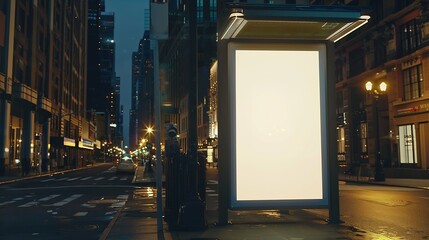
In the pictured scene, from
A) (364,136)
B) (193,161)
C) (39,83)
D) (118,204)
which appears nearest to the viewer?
(193,161)

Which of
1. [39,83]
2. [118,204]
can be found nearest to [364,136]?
[118,204]

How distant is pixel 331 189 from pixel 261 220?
1971 mm

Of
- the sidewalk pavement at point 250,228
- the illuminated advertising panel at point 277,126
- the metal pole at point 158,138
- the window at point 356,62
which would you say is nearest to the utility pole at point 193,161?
the sidewalk pavement at point 250,228

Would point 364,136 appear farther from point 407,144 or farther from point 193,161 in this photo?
point 193,161

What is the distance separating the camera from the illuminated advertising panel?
1056 cm

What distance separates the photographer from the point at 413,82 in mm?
35719

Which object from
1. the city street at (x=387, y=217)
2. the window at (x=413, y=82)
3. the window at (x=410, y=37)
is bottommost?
the city street at (x=387, y=217)

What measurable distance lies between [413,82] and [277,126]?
28.9m

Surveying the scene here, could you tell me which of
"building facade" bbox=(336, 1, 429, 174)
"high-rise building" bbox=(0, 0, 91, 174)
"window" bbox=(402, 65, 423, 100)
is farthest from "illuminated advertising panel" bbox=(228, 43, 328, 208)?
"high-rise building" bbox=(0, 0, 91, 174)

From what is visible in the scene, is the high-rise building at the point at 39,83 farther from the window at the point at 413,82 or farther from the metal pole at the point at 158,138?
the metal pole at the point at 158,138

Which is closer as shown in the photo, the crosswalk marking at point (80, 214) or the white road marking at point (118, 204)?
the crosswalk marking at point (80, 214)

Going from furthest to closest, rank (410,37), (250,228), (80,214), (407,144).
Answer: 1. (407,144)
2. (410,37)
3. (80,214)
4. (250,228)

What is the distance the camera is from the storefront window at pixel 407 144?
35344mm

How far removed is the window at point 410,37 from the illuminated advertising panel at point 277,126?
90.3 feet
